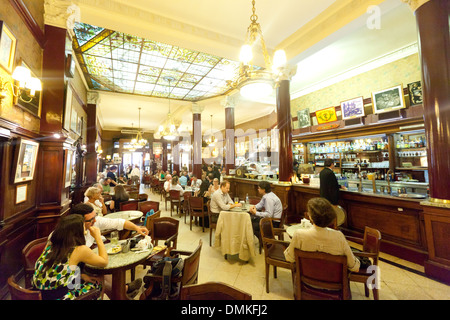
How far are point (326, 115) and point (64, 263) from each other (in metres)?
8.02

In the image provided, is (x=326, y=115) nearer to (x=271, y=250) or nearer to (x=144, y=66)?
(x=271, y=250)

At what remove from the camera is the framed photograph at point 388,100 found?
17.3 ft

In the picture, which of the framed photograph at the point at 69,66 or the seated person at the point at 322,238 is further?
the framed photograph at the point at 69,66

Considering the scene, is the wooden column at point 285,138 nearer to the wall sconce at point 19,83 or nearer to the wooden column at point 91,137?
the wall sconce at point 19,83

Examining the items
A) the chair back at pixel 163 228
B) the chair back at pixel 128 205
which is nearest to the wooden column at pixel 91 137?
the chair back at pixel 128 205

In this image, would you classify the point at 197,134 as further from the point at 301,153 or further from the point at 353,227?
the point at 353,227

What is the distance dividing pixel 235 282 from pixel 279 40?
216 inches

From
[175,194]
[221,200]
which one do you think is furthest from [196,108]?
[221,200]

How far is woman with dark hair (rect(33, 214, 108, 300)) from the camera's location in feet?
4.87

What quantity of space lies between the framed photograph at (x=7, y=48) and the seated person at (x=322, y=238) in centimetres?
377

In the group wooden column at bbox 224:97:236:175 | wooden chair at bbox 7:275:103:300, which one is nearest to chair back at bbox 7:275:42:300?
wooden chair at bbox 7:275:103:300

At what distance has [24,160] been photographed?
2.60 m
